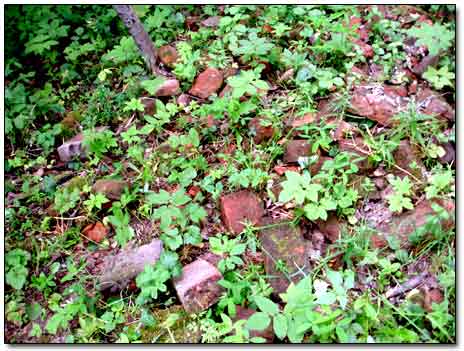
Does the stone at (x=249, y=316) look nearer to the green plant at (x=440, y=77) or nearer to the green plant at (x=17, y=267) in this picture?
the green plant at (x=17, y=267)

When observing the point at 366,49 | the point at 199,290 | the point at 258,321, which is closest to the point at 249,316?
the point at 258,321

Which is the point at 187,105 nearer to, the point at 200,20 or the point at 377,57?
the point at 200,20

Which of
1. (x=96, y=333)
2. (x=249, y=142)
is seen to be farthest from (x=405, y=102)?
(x=96, y=333)

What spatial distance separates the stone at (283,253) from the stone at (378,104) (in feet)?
2.86

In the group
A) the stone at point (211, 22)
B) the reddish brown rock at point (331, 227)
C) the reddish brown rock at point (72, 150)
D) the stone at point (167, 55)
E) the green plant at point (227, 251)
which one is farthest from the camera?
the stone at point (211, 22)

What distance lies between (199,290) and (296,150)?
103cm

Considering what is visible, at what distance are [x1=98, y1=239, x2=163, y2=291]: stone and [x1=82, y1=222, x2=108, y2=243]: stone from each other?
0.18 meters

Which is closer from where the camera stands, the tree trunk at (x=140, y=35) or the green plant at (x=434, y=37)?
the green plant at (x=434, y=37)

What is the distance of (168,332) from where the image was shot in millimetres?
2473

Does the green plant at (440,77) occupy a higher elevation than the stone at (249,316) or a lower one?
higher

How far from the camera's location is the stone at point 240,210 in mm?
2770

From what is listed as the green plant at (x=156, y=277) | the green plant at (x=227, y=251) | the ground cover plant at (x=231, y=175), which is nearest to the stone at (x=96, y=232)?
the ground cover plant at (x=231, y=175)

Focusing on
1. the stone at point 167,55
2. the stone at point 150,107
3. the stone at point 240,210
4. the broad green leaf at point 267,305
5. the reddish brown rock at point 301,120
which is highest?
the stone at point 167,55

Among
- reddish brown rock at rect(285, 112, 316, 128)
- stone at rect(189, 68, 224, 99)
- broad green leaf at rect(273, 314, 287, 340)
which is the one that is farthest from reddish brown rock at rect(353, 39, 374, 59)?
broad green leaf at rect(273, 314, 287, 340)
